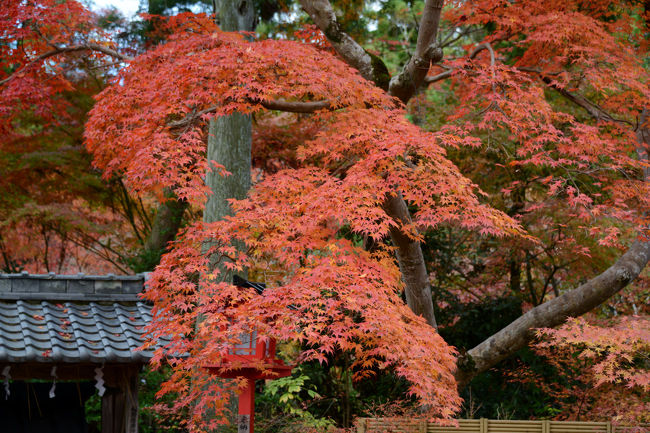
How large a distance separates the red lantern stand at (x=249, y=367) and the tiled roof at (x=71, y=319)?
31.8 inches

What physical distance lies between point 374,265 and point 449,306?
4.71m

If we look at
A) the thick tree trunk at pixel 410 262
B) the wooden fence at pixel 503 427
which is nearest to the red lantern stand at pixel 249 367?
the wooden fence at pixel 503 427

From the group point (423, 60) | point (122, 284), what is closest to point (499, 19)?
point (423, 60)

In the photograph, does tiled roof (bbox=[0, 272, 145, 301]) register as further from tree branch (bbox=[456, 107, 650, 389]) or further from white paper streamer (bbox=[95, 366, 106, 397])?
tree branch (bbox=[456, 107, 650, 389])

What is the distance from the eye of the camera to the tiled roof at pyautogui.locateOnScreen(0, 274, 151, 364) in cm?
534

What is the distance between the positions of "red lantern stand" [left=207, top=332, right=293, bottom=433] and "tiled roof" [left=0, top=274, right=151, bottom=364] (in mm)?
807

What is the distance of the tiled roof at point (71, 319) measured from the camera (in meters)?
5.34

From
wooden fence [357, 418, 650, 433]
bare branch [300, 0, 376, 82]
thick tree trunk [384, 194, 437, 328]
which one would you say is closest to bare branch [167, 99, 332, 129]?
bare branch [300, 0, 376, 82]

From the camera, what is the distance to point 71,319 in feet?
19.1

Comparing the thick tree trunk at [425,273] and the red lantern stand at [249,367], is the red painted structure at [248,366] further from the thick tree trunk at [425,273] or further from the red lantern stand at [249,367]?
the thick tree trunk at [425,273]

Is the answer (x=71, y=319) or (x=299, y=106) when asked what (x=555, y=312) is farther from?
(x=71, y=319)

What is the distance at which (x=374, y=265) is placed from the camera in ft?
19.8

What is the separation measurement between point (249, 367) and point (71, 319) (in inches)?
72.5

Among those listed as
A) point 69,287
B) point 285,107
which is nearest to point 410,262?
point 285,107
